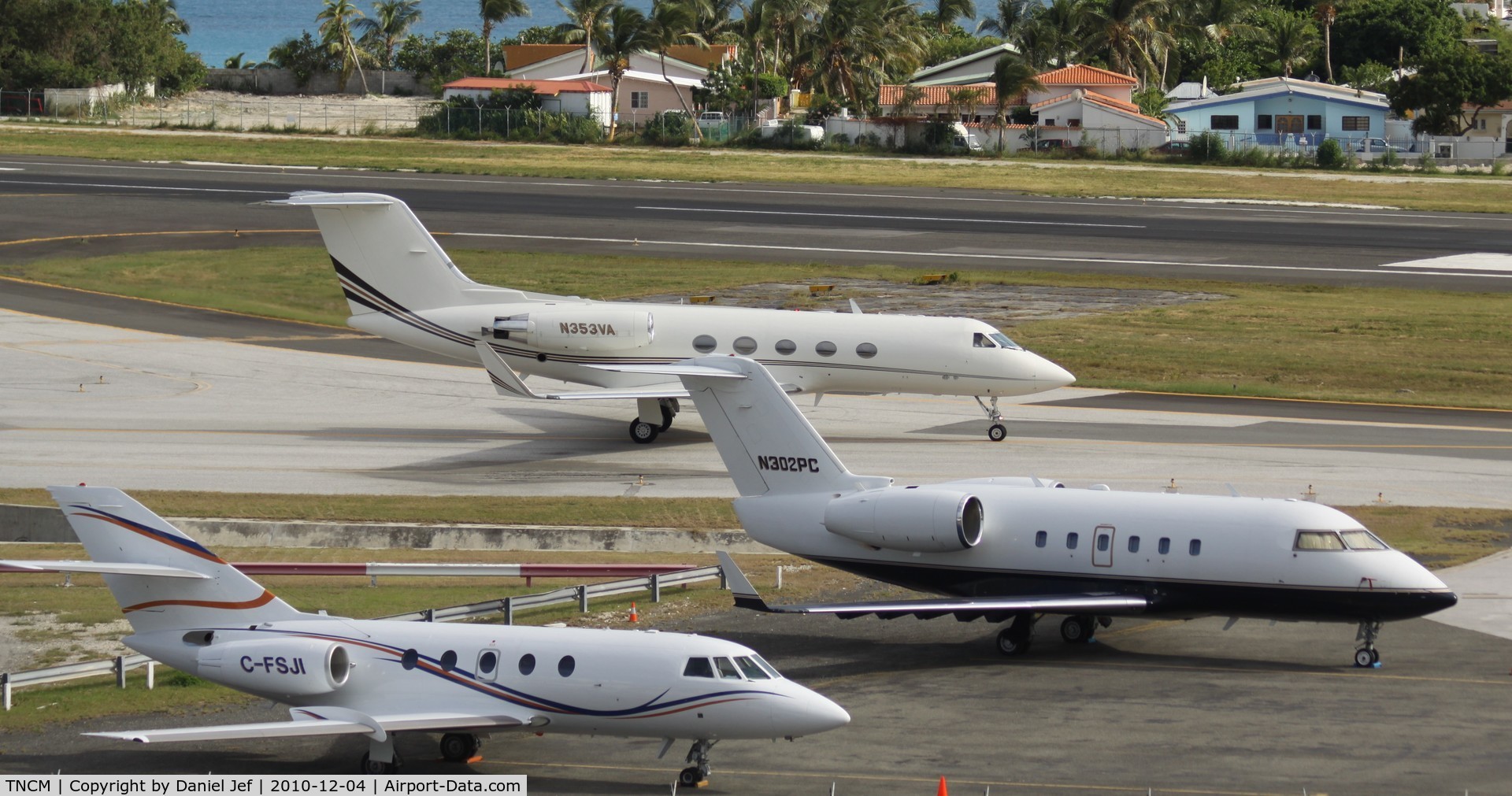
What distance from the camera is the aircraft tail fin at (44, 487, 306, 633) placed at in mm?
24062

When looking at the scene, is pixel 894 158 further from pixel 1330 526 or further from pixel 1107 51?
pixel 1330 526

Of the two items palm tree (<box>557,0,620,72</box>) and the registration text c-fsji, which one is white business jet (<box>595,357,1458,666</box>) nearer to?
the registration text c-fsji

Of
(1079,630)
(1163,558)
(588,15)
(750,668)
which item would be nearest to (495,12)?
(588,15)

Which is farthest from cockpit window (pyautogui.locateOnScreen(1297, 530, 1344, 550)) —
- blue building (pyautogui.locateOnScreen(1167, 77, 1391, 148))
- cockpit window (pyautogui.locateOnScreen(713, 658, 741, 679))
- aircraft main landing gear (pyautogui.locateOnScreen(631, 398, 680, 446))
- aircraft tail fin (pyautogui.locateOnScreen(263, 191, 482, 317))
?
blue building (pyautogui.locateOnScreen(1167, 77, 1391, 148))

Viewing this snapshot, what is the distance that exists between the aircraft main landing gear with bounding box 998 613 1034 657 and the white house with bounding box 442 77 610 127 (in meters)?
115

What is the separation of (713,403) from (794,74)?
13048 cm

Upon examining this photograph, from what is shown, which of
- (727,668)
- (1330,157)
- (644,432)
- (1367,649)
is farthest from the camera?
(1330,157)

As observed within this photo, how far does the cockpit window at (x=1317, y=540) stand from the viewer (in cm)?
2758

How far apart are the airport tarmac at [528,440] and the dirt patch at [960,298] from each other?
11.5m

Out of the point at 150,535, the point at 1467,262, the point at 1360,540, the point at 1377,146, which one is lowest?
the point at 1360,540

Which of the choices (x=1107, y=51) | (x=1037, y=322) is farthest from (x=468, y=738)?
(x=1107, y=51)

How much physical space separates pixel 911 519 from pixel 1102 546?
339 centimetres

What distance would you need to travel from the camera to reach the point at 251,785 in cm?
2192

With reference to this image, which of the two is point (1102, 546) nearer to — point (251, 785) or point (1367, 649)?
point (1367, 649)
